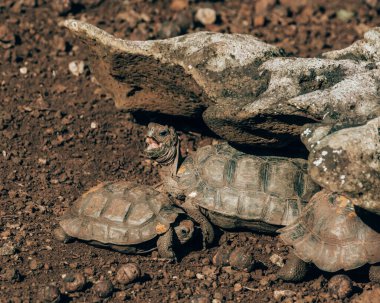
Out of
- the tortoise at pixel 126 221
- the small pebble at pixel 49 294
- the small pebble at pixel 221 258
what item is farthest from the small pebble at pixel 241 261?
the small pebble at pixel 49 294

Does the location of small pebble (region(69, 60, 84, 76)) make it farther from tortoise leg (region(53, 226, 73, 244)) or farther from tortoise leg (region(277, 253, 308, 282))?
tortoise leg (region(277, 253, 308, 282))

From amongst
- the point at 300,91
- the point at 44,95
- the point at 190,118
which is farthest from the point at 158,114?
the point at 300,91

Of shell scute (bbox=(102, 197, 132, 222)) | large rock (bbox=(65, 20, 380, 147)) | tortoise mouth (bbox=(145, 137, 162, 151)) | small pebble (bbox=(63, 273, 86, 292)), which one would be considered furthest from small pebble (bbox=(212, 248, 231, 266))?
tortoise mouth (bbox=(145, 137, 162, 151))

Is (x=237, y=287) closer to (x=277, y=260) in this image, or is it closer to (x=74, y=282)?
(x=277, y=260)

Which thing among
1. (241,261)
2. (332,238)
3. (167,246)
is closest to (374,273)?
(332,238)

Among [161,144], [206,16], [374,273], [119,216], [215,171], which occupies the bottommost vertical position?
[374,273]
